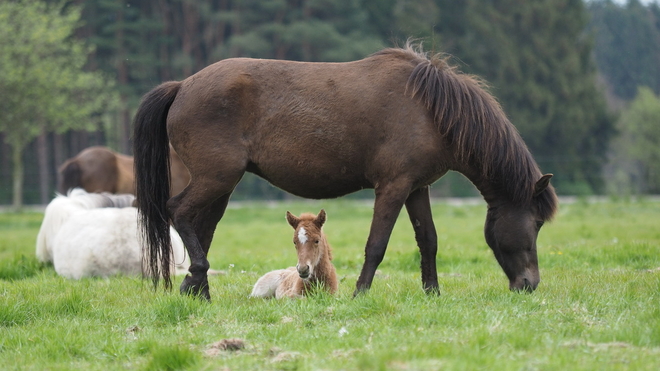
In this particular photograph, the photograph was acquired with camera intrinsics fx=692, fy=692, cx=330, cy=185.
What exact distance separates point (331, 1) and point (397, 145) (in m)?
32.6

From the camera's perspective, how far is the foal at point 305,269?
6.13 m

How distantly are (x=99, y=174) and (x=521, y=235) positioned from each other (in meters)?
13.6

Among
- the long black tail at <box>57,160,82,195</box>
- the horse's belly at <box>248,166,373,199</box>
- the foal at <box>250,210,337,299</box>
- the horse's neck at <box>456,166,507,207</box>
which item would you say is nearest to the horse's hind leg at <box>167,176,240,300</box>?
the horse's belly at <box>248,166,373,199</box>

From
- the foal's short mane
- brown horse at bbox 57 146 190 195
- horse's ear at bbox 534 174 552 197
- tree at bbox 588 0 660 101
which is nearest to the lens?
the foal's short mane

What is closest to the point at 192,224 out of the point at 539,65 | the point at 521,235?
the point at 521,235

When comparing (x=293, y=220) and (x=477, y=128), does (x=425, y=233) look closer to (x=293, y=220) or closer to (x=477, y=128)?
(x=477, y=128)

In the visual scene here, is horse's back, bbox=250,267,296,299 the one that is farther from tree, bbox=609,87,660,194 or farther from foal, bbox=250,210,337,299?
tree, bbox=609,87,660,194

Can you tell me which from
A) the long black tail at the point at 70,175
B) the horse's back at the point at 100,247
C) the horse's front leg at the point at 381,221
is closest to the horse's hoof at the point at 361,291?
the horse's front leg at the point at 381,221

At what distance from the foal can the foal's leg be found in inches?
33.7

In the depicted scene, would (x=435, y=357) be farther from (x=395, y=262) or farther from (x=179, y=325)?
(x=395, y=262)

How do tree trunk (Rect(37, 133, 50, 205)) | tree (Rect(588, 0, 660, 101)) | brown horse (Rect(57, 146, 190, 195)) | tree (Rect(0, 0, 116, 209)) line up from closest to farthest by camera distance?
→ brown horse (Rect(57, 146, 190, 195)), tree (Rect(0, 0, 116, 209)), tree trunk (Rect(37, 133, 50, 205)), tree (Rect(588, 0, 660, 101))

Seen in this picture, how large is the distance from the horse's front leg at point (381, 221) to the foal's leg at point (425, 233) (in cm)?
55

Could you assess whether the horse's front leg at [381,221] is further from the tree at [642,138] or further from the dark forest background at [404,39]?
the tree at [642,138]

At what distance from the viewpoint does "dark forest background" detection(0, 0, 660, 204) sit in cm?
3538
